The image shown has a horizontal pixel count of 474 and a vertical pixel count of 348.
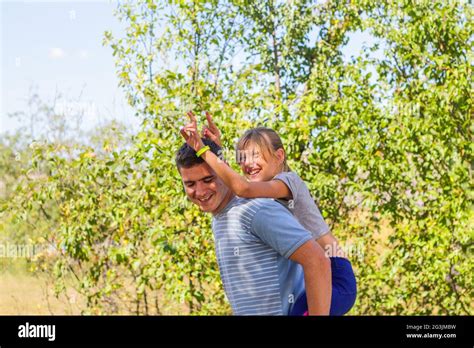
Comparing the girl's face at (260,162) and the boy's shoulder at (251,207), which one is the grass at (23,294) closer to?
the girl's face at (260,162)

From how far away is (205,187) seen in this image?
205 centimetres

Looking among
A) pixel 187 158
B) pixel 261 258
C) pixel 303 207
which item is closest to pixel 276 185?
pixel 303 207

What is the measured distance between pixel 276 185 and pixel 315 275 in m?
0.62

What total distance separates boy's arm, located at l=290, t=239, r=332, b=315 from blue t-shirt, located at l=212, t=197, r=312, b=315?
28 mm

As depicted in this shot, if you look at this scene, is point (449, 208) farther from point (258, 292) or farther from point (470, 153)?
point (258, 292)

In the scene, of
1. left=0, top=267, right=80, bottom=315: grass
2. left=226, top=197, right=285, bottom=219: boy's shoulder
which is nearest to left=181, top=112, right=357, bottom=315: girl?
left=226, top=197, right=285, bottom=219: boy's shoulder

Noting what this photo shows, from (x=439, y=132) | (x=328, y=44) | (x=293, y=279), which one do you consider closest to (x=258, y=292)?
(x=293, y=279)

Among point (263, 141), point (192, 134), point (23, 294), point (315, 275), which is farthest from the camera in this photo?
point (23, 294)

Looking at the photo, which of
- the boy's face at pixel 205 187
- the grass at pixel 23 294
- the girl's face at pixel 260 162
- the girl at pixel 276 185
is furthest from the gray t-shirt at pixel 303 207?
the grass at pixel 23 294

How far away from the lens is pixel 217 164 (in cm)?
199

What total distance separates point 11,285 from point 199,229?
2558 mm

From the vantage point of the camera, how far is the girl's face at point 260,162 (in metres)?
2.70

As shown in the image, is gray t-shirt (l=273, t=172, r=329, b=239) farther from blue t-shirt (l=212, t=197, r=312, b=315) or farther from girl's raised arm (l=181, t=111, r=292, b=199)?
blue t-shirt (l=212, t=197, r=312, b=315)

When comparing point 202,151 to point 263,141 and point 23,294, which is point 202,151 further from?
point 23,294
